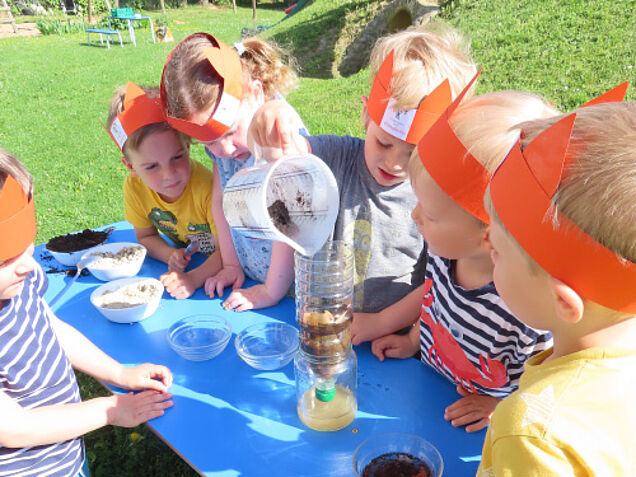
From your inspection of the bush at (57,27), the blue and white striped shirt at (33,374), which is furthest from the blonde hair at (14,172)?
the bush at (57,27)

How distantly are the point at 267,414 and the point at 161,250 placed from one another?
1189mm

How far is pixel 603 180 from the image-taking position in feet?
2.35

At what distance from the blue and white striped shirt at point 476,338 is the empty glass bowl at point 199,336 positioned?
0.69 m

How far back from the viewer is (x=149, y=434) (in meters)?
2.34

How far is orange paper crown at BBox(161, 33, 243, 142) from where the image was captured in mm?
1793

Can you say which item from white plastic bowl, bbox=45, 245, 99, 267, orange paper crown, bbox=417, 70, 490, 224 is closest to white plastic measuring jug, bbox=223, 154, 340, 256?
orange paper crown, bbox=417, 70, 490, 224

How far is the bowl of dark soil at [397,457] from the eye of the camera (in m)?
1.13

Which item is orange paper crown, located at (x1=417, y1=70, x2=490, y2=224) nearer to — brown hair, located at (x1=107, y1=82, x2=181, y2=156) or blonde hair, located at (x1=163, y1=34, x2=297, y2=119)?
blonde hair, located at (x1=163, y1=34, x2=297, y2=119)

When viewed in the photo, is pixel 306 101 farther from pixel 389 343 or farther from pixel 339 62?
pixel 389 343

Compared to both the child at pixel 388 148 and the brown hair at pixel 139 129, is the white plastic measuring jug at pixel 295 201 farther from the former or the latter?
the brown hair at pixel 139 129

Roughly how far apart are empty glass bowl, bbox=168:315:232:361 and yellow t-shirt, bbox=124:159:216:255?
2.07ft

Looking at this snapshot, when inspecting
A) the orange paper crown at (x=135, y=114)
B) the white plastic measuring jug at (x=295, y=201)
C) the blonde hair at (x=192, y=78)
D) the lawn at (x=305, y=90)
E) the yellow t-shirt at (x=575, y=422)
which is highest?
the blonde hair at (x=192, y=78)

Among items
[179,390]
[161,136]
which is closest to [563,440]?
[179,390]

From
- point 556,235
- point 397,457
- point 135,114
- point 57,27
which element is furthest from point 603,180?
point 57,27
